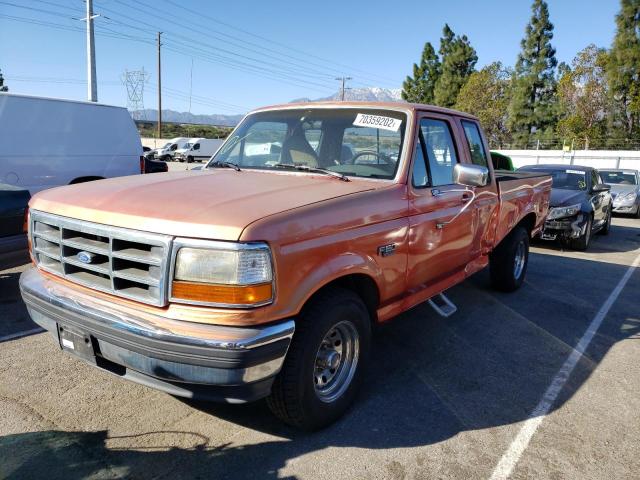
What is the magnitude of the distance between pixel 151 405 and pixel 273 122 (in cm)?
248

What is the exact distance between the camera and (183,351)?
2391mm

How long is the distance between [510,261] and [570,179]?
18.1 feet

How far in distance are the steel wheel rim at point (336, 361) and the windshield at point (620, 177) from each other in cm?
1558

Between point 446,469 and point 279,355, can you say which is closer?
point 279,355

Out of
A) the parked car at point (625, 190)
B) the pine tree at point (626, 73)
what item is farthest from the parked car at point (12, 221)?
the pine tree at point (626, 73)

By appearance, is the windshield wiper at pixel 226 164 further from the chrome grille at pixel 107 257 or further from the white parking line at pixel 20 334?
the white parking line at pixel 20 334

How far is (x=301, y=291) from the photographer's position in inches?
103

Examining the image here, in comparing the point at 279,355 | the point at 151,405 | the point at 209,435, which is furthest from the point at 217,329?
the point at 151,405

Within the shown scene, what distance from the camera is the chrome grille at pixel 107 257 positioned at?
98.3 inches

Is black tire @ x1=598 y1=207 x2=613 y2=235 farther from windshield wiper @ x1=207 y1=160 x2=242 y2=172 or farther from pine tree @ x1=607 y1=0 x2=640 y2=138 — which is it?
pine tree @ x1=607 y1=0 x2=640 y2=138

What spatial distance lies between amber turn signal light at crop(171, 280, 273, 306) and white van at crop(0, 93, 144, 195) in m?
5.85

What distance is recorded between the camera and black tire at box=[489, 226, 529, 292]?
586 cm

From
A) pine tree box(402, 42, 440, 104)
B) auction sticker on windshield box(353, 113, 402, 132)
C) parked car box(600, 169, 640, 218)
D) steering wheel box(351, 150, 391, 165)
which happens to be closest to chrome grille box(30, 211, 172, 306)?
steering wheel box(351, 150, 391, 165)

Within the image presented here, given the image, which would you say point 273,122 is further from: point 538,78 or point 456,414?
point 538,78
